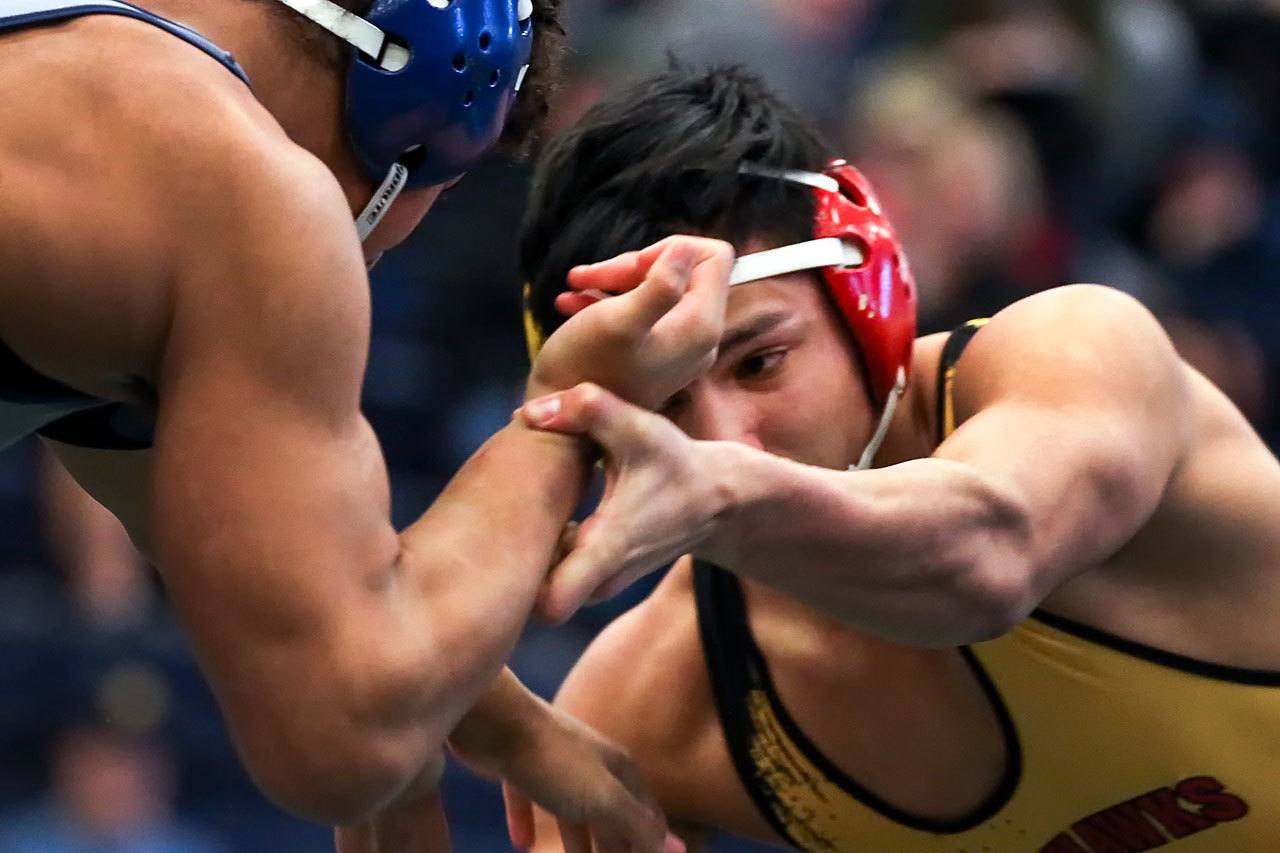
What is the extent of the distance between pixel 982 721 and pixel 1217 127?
385 centimetres

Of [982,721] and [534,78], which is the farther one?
[982,721]

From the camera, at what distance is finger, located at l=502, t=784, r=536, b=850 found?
8.88 ft

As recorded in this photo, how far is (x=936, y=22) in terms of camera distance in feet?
19.6

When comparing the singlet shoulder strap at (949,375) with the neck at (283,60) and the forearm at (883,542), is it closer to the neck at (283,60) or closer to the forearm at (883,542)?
the forearm at (883,542)

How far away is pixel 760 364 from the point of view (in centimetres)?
243

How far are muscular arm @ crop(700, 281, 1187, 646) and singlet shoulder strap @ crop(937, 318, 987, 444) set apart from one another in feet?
0.13

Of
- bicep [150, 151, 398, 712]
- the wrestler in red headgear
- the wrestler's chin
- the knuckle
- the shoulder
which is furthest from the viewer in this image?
the shoulder

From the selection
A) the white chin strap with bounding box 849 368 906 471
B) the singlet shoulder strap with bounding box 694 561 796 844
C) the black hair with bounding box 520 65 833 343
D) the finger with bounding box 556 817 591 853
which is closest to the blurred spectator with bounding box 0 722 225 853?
the singlet shoulder strap with bounding box 694 561 796 844

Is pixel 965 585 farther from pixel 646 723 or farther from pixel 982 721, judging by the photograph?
pixel 646 723

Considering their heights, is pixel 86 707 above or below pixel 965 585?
below

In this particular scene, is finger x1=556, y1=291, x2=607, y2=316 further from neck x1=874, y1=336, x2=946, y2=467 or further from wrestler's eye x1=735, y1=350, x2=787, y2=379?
neck x1=874, y1=336, x2=946, y2=467

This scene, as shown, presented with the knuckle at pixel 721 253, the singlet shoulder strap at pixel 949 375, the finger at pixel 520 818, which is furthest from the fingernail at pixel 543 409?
the finger at pixel 520 818

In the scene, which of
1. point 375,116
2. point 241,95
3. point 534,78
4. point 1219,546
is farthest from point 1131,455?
point 241,95

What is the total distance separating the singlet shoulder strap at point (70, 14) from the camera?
165cm
